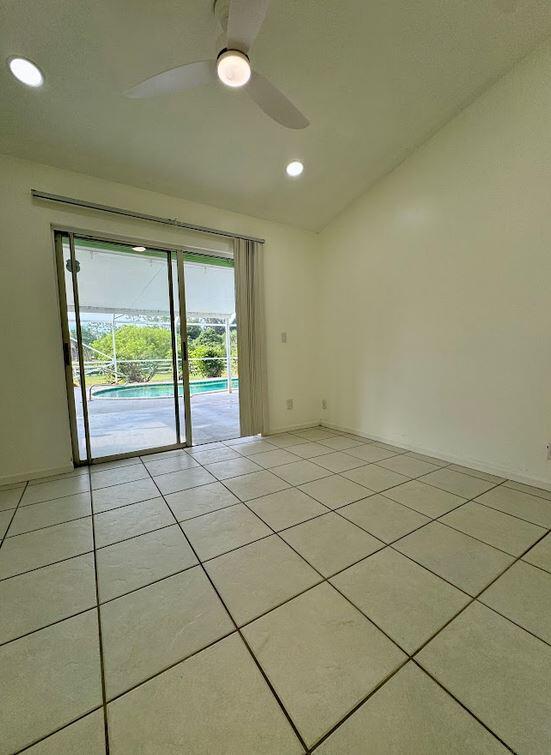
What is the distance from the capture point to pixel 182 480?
240cm

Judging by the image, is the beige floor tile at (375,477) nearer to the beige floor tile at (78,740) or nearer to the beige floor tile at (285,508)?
the beige floor tile at (285,508)

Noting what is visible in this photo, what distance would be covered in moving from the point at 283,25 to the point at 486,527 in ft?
10.5

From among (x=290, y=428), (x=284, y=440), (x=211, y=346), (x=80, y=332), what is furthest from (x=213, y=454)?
(x=211, y=346)

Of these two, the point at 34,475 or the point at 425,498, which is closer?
the point at 425,498

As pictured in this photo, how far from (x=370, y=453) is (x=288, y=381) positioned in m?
1.40

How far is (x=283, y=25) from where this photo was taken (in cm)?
178

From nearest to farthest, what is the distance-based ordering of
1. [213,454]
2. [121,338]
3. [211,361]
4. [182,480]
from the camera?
[182,480] < [213,454] < [121,338] < [211,361]

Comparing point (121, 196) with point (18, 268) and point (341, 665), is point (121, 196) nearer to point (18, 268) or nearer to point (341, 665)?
point (18, 268)

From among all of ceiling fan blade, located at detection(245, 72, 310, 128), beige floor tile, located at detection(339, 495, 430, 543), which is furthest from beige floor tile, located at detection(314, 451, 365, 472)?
ceiling fan blade, located at detection(245, 72, 310, 128)

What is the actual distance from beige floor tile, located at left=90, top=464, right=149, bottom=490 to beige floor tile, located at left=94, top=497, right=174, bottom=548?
482 mm

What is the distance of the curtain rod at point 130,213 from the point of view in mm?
2404

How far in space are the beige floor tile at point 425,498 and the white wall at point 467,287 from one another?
0.67 metres

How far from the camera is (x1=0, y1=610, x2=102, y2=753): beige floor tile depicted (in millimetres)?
818

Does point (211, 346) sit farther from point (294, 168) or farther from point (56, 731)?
point (56, 731)
